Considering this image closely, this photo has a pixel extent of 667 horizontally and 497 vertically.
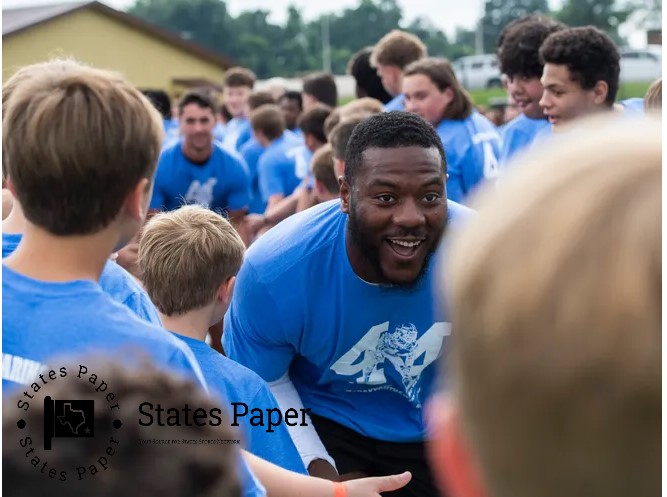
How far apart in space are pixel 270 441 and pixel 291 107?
36.7 feet

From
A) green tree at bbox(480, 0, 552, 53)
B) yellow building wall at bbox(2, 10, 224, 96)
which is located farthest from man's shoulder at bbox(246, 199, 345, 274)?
green tree at bbox(480, 0, 552, 53)

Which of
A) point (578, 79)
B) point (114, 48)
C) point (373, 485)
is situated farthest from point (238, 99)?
point (114, 48)

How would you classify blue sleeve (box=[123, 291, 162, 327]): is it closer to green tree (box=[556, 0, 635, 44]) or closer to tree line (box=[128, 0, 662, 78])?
green tree (box=[556, 0, 635, 44])

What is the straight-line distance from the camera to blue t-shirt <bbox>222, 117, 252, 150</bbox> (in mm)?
13020

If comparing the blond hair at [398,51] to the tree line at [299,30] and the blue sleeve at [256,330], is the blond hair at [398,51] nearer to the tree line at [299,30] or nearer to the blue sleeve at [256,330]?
the blue sleeve at [256,330]

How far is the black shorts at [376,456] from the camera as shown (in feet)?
13.9

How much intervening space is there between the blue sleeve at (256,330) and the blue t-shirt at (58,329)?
169 cm

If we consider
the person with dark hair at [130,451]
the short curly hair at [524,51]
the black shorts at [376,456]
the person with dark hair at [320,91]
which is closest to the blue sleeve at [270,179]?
the person with dark hair at [320,91]

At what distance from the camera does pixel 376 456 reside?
4270 mm

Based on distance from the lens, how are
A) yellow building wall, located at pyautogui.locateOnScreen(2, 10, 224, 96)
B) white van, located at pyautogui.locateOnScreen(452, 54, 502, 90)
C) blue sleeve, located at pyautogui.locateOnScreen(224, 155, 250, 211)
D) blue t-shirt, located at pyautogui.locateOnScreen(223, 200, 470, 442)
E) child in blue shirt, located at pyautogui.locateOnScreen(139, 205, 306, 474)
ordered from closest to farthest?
1. child in blue shirt, located at pyautogui.locateOnScreen(139, 205, 306, 474)
2. blue t-shirt, located at pyautogui.locateOnScreen(223, 200, 470, 442)
3. blue sleeve, located at pyautogui.locateOnScreen(224, 155, 250, 211)
4. yellow building wall, located at pyautogui.locateOnScreen(2, 10, 224, 96)
5. white van, located at pyautogui.locateOnScreen(452, 54, 502, 90)

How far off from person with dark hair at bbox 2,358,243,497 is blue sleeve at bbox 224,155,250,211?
7.10 m

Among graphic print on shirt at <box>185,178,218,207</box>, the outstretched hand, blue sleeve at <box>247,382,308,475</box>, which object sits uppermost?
blue sleeve at <box>247,382,308,475</box>

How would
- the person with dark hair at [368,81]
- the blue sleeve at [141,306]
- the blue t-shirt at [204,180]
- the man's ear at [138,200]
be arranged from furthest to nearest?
the person with dark hair at [368,81], the blue t-shirt at [204,180], the blue sleeve at [141,306], the man's ear at [138,200]

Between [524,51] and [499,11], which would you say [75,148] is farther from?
[499,11]
